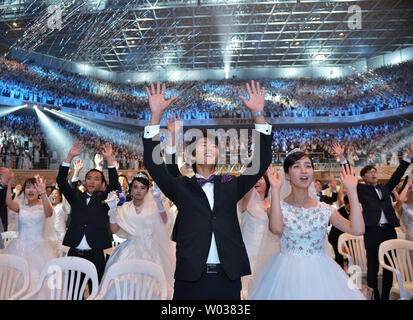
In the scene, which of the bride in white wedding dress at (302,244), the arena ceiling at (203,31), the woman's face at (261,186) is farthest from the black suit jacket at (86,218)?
the arena ceiling at (203,31)

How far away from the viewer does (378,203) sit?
3.87 m

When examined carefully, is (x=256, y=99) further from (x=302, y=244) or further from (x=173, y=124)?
(x=302, y=244)

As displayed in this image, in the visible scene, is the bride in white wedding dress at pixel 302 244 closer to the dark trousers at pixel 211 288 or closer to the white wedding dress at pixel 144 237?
the dark trousers at pixel 211 288

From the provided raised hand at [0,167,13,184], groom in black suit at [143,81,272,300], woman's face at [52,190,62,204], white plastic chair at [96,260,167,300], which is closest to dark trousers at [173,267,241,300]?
groom in black suit at [143,81,272,300]

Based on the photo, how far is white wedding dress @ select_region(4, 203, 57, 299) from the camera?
142 inches

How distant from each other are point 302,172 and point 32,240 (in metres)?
2.94

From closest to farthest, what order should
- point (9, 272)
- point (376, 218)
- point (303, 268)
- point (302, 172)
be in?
point (303, 268) → point (302, 172) → point (9, 272) → point (376, 218)

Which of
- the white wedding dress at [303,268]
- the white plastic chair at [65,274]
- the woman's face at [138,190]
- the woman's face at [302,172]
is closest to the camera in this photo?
the white wedding dress at [303,268]

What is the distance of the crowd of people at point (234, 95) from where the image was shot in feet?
53.6

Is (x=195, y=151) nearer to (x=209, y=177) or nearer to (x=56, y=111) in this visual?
(x=209, y=177)

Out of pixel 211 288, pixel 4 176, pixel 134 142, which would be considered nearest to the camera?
A: pixel 211 288

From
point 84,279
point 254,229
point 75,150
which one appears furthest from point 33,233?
point 254,229

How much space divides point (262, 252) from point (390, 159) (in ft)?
37.3

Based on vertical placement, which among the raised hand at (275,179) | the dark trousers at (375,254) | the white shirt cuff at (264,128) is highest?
the white shirt cuff at (264,128)
